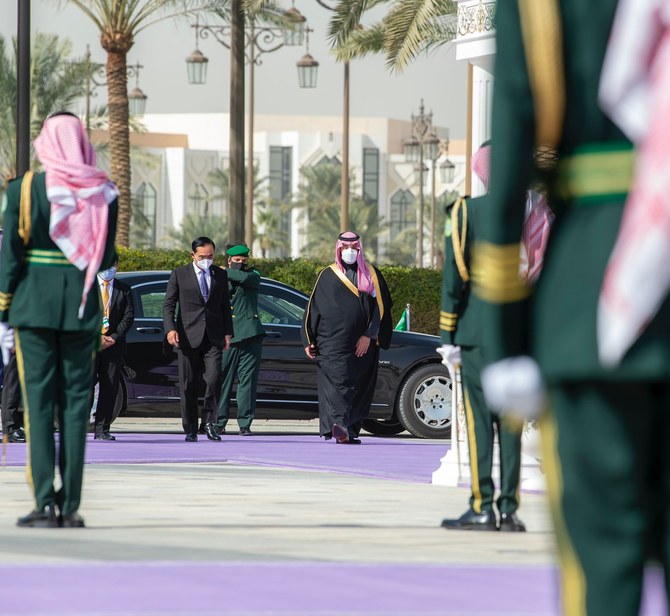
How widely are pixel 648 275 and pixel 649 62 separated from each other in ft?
1.27

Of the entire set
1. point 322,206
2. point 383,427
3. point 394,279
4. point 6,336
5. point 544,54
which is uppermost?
point 544,54

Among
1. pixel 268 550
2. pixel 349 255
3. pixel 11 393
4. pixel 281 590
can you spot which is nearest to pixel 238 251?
pixel 349 255

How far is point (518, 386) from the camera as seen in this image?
10.2 ft

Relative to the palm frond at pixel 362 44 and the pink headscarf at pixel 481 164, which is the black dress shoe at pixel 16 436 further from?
the palm frond at pixel 362 44

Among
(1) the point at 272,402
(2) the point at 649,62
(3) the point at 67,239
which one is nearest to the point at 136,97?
(1) the point at 272,402

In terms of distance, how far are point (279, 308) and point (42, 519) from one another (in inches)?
375

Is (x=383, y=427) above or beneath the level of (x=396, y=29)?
beneath

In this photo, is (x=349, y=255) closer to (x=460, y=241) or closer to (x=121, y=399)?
(x=121, y=399)

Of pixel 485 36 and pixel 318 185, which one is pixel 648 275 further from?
pixel 318 185

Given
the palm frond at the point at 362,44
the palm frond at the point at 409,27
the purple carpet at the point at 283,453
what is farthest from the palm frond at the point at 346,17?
the purple carpet at the point at 283,453

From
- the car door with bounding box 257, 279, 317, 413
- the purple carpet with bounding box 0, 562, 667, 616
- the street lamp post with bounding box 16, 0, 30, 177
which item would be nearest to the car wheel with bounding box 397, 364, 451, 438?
the car door with bounding box 257, 279, 317, 413

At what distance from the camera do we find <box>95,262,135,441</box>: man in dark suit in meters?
15.4

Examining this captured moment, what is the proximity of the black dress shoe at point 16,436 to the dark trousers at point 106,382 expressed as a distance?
687 mm

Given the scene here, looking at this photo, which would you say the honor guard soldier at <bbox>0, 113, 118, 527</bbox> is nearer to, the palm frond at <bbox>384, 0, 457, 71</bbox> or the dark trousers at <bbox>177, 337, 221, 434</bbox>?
the dark trousers at <bbox>177, 337, 221, 434</bbox>
